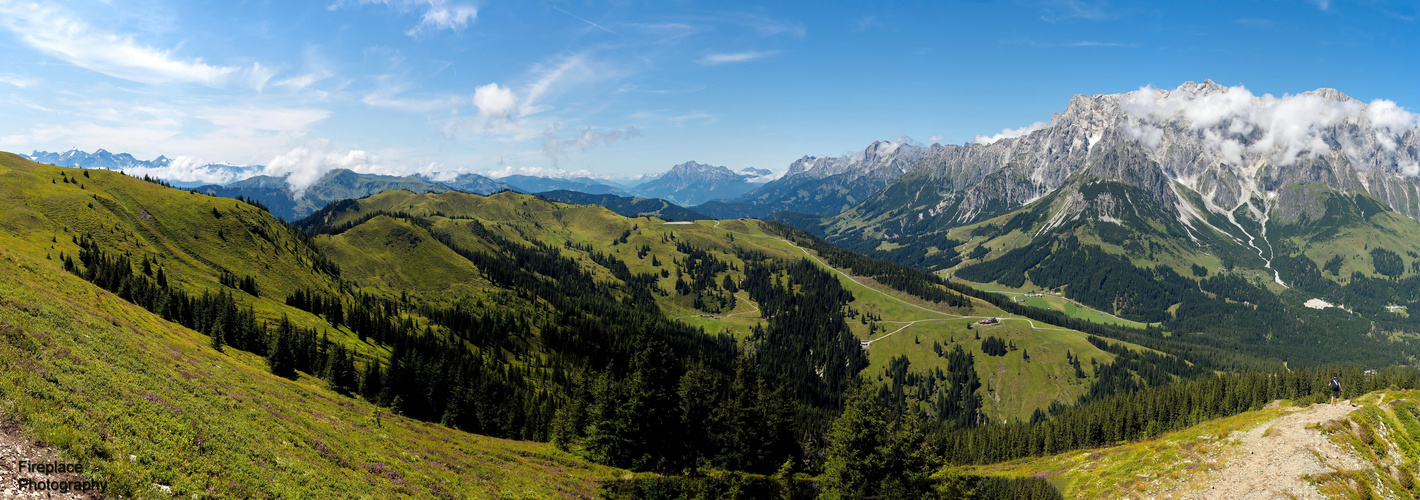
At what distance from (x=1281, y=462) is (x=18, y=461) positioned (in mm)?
99172

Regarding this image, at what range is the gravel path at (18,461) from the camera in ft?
56.1

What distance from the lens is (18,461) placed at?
1834cm

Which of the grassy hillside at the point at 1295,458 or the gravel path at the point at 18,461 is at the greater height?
the gravel path at the point at 18,461

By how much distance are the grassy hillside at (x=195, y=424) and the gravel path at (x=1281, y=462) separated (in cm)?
6988

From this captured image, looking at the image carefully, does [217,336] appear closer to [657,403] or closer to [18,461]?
[657,403]

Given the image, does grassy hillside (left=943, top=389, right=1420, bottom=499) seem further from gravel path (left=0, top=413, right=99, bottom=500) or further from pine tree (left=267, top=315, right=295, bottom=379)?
pine tree (left=267, top=315, right=295, bottom=379)

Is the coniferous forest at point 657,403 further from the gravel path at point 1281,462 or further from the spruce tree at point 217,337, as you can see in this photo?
the gravel path at point 1281,462

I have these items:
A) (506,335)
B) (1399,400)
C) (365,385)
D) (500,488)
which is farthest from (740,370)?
(506,335)

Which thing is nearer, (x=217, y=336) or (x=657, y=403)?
(x=657, y=403)

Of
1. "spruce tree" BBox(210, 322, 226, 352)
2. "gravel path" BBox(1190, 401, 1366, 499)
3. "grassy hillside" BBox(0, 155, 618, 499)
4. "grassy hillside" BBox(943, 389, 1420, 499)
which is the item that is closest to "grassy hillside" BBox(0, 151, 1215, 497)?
"grassy hillside" BBox(0, 155, 618, 499)

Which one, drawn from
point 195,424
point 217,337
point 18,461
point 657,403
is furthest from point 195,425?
point 217,337

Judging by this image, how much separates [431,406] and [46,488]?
77.6 meters

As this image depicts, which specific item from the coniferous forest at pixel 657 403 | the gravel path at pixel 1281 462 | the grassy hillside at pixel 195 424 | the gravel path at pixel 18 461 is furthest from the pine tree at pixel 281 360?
the gravel path at pixel 1281 462

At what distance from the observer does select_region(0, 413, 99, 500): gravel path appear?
1711 cm
